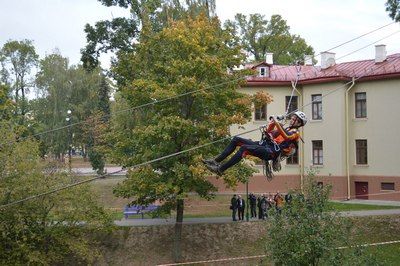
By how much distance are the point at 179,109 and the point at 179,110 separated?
5 cm

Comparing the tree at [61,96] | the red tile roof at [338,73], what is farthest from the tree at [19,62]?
the red tile roof at [338,73]

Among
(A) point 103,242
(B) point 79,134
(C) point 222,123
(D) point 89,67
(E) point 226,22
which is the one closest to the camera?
(C) point 222,123

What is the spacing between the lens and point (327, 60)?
1679 inches

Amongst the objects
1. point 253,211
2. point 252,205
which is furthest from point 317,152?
point 252,205

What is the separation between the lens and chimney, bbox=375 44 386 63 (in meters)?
40.3

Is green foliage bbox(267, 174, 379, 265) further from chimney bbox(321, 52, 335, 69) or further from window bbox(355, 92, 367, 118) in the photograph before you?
chimney bbox(321, 52, 335, 69)

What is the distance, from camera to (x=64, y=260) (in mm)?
27094

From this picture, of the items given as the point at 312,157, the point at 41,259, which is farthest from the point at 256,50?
the point at 41,259

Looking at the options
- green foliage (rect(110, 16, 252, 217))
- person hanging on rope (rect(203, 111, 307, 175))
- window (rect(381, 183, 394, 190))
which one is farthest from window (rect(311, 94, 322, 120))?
person hanging on rope (rect(203, 111, 307, 175))

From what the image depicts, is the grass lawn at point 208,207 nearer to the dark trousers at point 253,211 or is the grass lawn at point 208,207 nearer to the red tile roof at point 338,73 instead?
the dark trousers at point 253,211

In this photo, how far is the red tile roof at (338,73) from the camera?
128 ft

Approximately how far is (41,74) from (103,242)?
3999 centimetres

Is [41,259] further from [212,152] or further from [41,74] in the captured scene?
[41,74]

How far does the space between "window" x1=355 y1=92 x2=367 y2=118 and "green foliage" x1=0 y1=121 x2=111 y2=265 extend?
2230 cm
